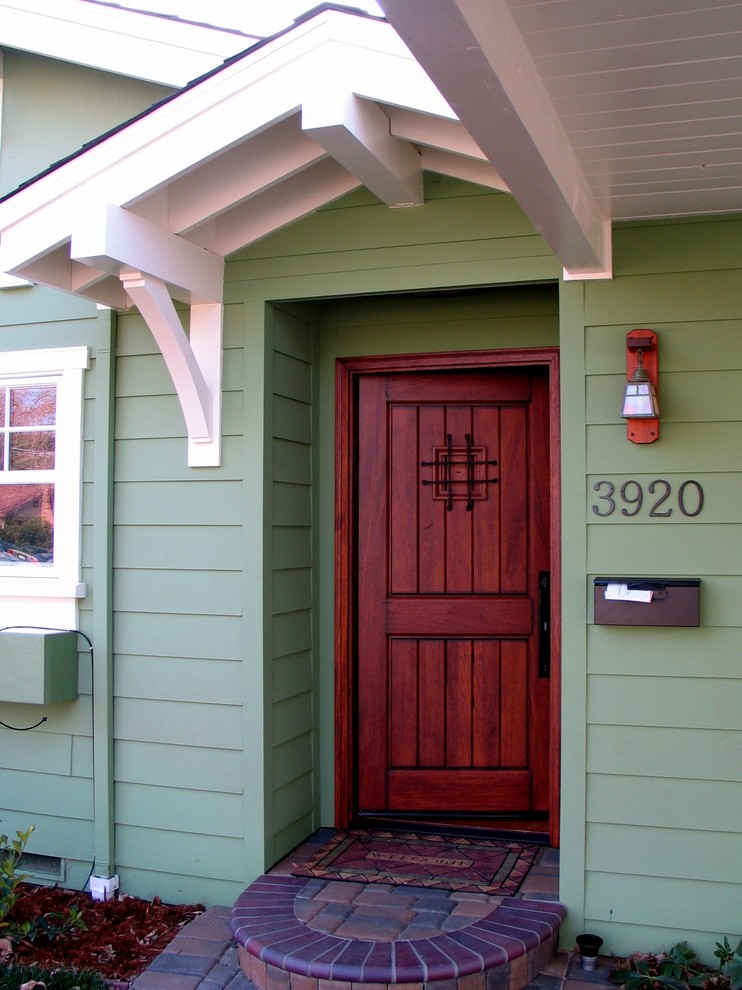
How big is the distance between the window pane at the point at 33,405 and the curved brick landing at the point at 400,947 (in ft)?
6.83

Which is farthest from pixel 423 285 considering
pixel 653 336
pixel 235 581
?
pixel 235 581

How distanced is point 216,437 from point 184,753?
1.22 metres

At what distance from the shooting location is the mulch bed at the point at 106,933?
10.0 feet

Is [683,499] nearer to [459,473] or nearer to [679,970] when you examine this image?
[459,473]

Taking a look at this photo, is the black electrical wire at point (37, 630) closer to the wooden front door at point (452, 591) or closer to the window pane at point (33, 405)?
the window pane at point (33, 405)

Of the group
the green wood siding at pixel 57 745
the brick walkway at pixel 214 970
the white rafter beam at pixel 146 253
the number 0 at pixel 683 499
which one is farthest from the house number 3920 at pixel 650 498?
the green wood siding at pixel 57 745

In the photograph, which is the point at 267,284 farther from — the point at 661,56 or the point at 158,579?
the point at 661,56

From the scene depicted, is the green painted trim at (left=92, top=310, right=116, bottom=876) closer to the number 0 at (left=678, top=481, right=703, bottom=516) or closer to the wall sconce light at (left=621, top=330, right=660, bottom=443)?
the wall sconce light at (left=621, top=330, right=660, bottom=443)

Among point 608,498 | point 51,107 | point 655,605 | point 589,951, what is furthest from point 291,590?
point 51,107

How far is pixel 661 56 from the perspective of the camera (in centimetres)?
199

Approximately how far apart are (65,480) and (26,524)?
0.30m

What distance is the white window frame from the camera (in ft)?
12.2

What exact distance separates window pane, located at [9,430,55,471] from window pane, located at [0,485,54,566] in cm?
9

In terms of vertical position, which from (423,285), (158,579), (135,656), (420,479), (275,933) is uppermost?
(423,285)
